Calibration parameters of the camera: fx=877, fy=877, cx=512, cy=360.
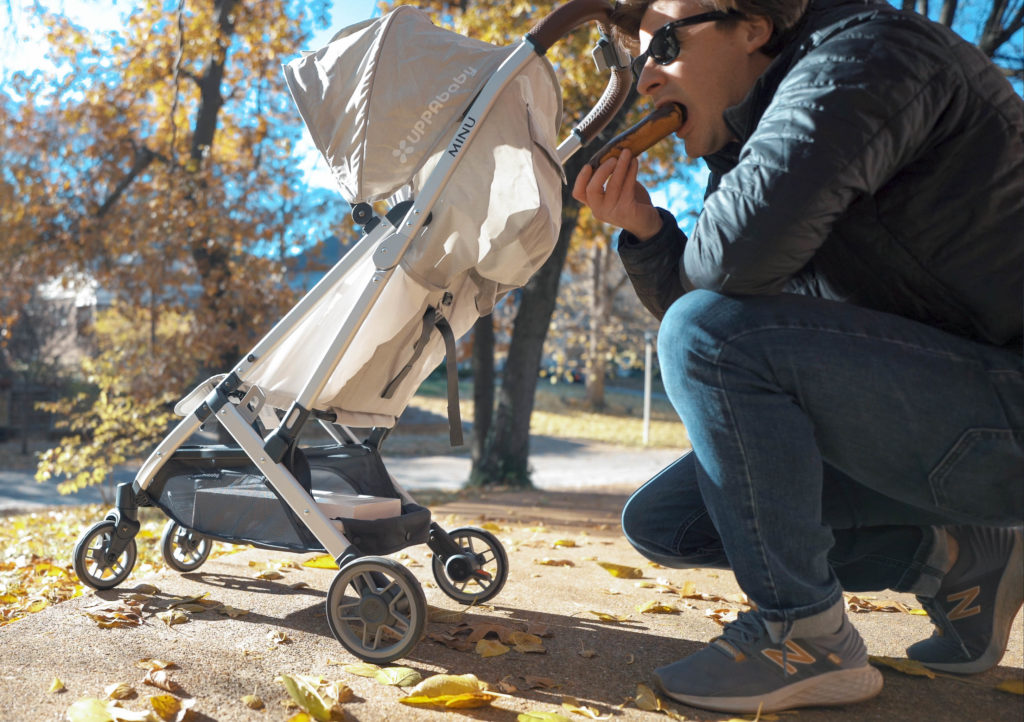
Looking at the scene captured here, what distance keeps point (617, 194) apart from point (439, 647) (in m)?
1.32

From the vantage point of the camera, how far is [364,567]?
93.0 inches

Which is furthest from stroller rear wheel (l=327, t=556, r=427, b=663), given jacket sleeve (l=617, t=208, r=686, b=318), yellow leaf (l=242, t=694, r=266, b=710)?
jacket sleeve (l=617, t=208, r=686, b=318)

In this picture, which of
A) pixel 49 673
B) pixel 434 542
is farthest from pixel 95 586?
pixel 434 542

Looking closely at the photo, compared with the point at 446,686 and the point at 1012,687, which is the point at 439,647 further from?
the point at 1012,687

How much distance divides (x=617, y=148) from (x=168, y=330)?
16.4 meters

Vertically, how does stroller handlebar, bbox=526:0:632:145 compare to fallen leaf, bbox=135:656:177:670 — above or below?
above

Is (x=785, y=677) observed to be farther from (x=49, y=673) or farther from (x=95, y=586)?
(x=95, y=586)

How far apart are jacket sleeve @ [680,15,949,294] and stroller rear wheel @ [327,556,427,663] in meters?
1.18

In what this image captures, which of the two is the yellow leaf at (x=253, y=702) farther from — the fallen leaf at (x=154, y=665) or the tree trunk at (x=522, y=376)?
the tree trunk at (x=522, y=376)

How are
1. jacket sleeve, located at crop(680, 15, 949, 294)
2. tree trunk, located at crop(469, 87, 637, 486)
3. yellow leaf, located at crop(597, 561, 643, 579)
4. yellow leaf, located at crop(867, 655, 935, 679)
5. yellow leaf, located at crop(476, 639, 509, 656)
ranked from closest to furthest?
1. jacket sleeve, located at crop(680, 15, 949, 294)
2. yellow leaf, located at crop(867, 655, 935, 679)
3. yellow leaf, located at crop(476, 639, 509, 656)
4. yellow leaf, located at crop(597, 561, 643, 579)
5. tree trunk, located at crop(469, 87, 637, 486)

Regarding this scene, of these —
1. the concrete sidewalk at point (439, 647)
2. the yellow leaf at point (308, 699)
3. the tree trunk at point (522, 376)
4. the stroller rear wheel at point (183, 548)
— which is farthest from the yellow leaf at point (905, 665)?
the tree trunk at point (522, 376)

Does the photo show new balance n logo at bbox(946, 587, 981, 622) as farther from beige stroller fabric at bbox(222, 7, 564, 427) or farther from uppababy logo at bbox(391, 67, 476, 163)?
uppababy logo at bbox(391, 67, 476, 163)

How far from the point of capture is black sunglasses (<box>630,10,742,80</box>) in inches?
A: 80.0

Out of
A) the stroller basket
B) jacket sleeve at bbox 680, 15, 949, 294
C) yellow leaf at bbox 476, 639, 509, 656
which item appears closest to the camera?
jacket sleeve at bbox 680, 15, 949, 294
